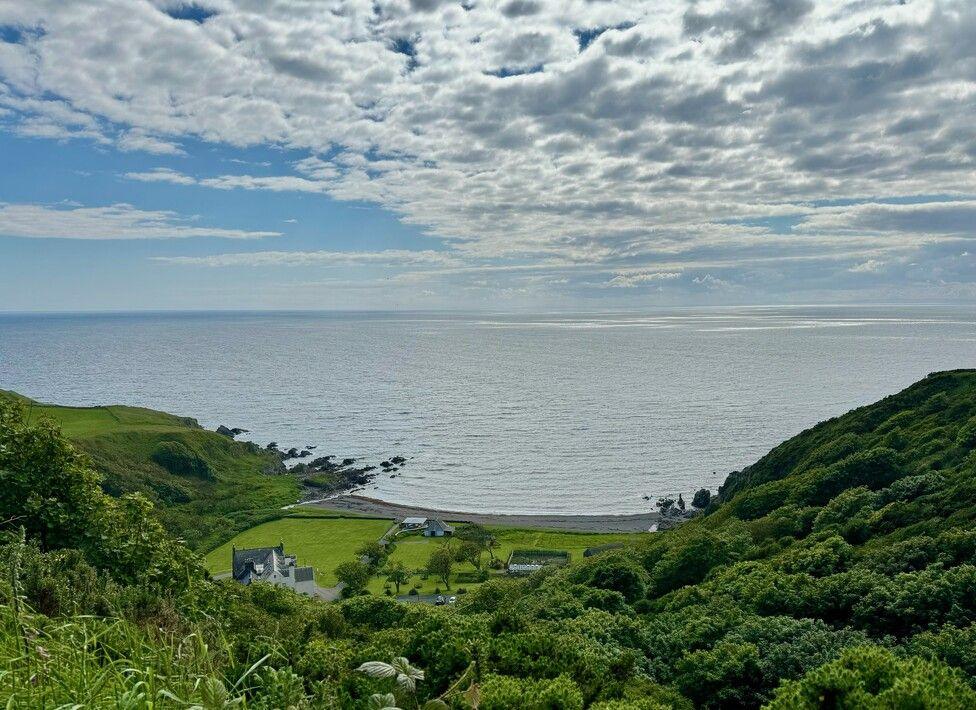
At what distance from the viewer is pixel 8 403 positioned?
64.5ft

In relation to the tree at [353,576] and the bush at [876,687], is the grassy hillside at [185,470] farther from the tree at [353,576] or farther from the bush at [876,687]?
the bush at [876,687]

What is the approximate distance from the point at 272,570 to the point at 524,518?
29.8m

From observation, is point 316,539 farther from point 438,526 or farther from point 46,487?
point 46,487

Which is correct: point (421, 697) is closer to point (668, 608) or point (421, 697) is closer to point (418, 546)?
point (668, 608)

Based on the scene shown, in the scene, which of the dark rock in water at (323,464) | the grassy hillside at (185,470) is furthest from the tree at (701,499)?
the dark rock in water at (323,464)

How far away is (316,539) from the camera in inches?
Result: 2594

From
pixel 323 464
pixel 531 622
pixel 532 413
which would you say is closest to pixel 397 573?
pixel 531 622

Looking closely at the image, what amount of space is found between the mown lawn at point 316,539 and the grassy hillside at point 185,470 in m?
2.60

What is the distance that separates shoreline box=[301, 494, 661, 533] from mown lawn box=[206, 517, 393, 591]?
4583 mm

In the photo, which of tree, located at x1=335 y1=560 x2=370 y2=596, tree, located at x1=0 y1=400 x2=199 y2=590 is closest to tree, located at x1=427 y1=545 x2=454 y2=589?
tree, located at x1=335 y1=560 x2=370 y2=596

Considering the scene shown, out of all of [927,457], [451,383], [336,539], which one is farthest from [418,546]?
[451,383]

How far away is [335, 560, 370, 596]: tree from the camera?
50.0 m

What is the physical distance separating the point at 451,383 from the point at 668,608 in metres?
140

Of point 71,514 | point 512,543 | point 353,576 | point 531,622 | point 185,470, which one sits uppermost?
point 71,514
